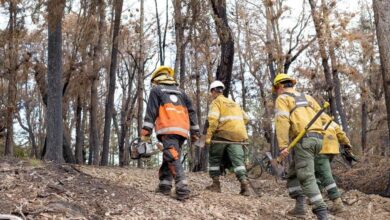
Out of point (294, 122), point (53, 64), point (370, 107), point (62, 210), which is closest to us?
point (62, 210)

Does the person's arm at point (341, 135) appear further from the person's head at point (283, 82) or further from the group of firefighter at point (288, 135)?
the person's head at point (283, 82)

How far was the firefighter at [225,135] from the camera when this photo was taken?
8.05m

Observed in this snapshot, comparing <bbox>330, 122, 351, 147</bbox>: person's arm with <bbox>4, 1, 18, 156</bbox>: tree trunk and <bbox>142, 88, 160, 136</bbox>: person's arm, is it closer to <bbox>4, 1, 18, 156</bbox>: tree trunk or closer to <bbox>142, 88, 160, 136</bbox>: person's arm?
<bbox>142, 88, 160, 136</bbox>: person's arm

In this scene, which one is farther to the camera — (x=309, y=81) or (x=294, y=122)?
(x=309, y=81)

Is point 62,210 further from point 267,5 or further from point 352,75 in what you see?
point 352,75

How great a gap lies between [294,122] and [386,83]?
3.16 metres

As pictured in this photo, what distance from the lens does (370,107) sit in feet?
92.0

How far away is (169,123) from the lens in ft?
21.6

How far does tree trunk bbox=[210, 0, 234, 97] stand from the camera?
11.8 m

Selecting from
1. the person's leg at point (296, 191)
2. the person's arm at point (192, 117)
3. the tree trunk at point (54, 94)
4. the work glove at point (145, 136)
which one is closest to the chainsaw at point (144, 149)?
the work glove at point (145, 136)

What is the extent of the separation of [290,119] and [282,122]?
0.72ft

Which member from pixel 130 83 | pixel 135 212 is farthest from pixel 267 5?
pixel 135 212

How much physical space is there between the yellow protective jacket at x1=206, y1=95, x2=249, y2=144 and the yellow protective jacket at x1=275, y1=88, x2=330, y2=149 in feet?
5.67

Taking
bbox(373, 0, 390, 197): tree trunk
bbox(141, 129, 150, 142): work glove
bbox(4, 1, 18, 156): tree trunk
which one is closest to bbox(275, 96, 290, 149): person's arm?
bbox(141, 129, 150, 142): work glove
